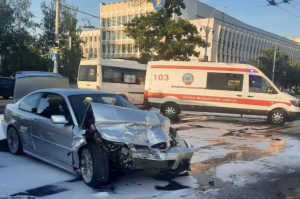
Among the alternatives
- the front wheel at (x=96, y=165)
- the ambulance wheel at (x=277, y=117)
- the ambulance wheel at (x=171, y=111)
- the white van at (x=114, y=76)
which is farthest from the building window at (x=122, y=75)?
the front wheel at (x=96, y=165)

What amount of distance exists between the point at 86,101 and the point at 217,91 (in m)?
8.33

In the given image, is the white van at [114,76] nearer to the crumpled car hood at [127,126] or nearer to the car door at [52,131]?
the car door at [52,131]

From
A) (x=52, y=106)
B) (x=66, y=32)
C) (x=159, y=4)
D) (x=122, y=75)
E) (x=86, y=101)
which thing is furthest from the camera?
(x=66, y=32)

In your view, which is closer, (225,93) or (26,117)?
(26,117)

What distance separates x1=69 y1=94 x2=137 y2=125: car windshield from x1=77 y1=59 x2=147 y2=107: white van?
10459 millimetres

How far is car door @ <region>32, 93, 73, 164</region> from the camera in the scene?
15.3 ft

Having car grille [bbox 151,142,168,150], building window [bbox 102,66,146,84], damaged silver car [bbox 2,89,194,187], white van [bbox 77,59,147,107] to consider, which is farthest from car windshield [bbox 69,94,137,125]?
building window [bbox 102,66,146,84]

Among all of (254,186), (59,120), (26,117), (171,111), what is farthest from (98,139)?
(171,111)

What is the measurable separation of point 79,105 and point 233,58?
63.3 metres

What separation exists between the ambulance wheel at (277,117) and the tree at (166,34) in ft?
43.4

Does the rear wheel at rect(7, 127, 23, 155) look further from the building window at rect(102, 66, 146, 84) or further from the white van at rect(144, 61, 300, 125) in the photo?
the building window at rect(102, 66, 146, 84)

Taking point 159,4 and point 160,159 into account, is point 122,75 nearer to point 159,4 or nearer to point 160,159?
point 159,4

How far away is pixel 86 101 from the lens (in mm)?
5207

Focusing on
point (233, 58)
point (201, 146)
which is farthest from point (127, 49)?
point (201, 146)
